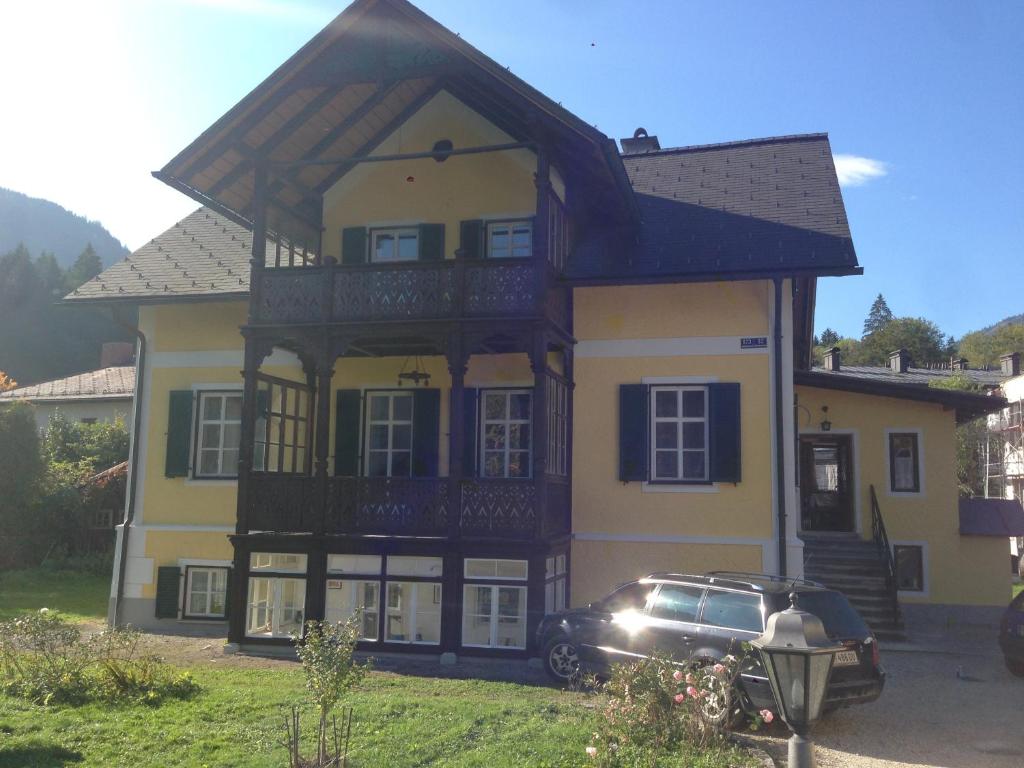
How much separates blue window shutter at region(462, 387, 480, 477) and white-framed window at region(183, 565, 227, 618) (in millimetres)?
4844

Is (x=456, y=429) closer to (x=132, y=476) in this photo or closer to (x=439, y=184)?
(x=439, y=184)

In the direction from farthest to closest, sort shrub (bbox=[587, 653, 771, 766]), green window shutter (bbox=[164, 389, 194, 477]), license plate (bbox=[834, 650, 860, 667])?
green window shutter (bbox=[164, 389, 194, 477])
license plate (bbox=[834, 650, 860, 667])
shrub (bbox=[587, 653, 771, 766])

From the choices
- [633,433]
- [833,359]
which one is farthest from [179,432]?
[833,359]

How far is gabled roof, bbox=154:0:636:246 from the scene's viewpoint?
12992 millimetres

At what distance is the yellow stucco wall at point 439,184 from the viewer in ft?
48.9

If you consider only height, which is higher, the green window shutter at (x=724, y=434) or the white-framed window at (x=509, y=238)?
the white-framed window at (x=509, y=238)

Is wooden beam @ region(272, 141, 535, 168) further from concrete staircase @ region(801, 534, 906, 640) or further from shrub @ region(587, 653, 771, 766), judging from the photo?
concrete staircase @ region(801, 534, 906, 640)

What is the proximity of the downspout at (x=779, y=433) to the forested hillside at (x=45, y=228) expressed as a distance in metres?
137

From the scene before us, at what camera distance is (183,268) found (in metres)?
16.9

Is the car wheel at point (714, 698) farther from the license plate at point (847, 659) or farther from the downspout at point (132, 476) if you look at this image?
the downspout at point (132, 476)

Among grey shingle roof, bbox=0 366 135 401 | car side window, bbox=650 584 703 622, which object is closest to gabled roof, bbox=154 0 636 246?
car side window, bbox=650 584 703 622

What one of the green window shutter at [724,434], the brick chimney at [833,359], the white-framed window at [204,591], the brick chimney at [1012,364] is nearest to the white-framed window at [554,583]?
the green window shutter at [724,434]

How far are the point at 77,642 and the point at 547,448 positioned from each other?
6.54 meters

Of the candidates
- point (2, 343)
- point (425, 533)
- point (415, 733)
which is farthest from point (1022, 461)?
point (2, 343)
